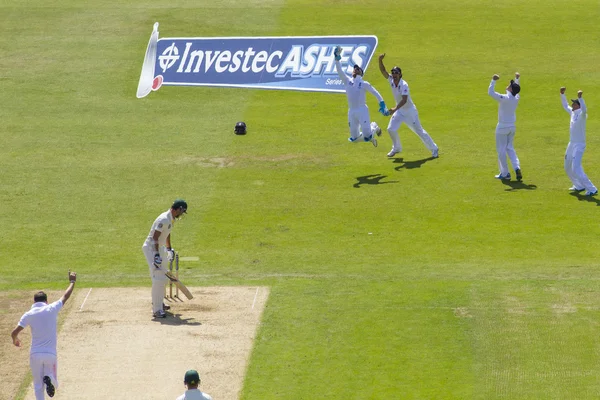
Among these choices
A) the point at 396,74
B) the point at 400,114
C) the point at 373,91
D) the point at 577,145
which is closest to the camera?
the point at 577,145

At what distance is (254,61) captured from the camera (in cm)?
3681

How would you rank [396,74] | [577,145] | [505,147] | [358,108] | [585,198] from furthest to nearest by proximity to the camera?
[358,108] < [396,74] < [505,147] < [585,198] < [577,145]

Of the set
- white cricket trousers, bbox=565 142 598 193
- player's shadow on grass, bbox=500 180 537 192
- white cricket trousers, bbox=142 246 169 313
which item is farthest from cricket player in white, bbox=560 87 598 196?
white cricket trousers, bbox=142 246 169 313

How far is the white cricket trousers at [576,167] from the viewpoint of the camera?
26.5 metres

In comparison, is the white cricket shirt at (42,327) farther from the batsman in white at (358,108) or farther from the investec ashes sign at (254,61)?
the investec ashes sign at (254,61)

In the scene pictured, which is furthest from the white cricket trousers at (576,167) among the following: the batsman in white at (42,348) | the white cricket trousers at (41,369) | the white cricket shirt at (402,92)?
the white cricket trousers at (41,369)

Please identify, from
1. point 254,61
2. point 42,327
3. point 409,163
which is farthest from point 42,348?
point 254,61

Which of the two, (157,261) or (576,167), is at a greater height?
(576,167)

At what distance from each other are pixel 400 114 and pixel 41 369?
1535 centimetres

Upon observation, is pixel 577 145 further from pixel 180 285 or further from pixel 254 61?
pixel 254 61

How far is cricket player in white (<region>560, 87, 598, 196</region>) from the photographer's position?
26.2 metres

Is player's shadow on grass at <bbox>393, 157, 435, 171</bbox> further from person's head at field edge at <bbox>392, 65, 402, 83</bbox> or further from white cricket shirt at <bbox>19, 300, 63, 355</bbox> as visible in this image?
white cricket shirt at <bbox>19, 300, 63, 355</bbox>

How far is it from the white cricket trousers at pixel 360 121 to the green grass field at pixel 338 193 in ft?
3.68

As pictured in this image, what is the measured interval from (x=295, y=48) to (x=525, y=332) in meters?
19.5
